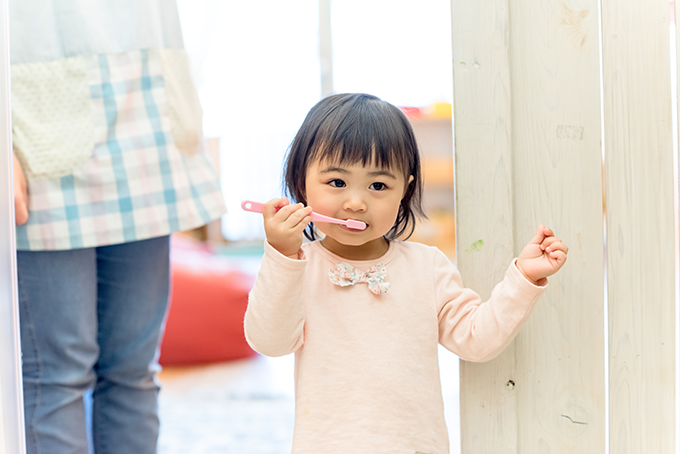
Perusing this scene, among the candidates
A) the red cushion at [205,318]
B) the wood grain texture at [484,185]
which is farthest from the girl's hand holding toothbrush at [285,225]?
the red cushion at [205,318]

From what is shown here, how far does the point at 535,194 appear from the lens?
0.80 meters

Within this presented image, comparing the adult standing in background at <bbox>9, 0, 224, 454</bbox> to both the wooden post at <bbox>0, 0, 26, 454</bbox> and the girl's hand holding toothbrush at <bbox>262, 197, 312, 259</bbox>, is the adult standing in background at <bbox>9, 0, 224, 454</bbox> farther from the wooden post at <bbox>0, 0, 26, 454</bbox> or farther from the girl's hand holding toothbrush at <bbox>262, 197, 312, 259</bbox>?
the girl's hand holding toothbrush at <bbox>262, 197, 312, 259</bbox>

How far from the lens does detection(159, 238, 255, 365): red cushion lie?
6.33ft

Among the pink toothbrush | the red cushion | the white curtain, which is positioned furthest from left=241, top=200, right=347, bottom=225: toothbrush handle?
the red cushion

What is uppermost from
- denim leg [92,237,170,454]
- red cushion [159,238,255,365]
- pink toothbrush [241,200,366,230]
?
pink toothbrush [241,200,366,230]

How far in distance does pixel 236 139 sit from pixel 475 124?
8.68 feet

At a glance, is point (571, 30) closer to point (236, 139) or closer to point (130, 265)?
point (130, 265)

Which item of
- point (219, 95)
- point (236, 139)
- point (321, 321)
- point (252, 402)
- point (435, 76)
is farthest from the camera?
point (236, 139)

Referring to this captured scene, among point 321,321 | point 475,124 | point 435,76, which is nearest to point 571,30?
point 475,124

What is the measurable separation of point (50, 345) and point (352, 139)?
54 centimetres

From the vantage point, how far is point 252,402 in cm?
157

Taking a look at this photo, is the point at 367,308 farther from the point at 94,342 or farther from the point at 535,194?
the point at 94,342

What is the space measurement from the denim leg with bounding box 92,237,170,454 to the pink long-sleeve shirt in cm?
30

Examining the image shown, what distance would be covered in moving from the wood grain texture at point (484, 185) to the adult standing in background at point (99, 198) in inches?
16.5
